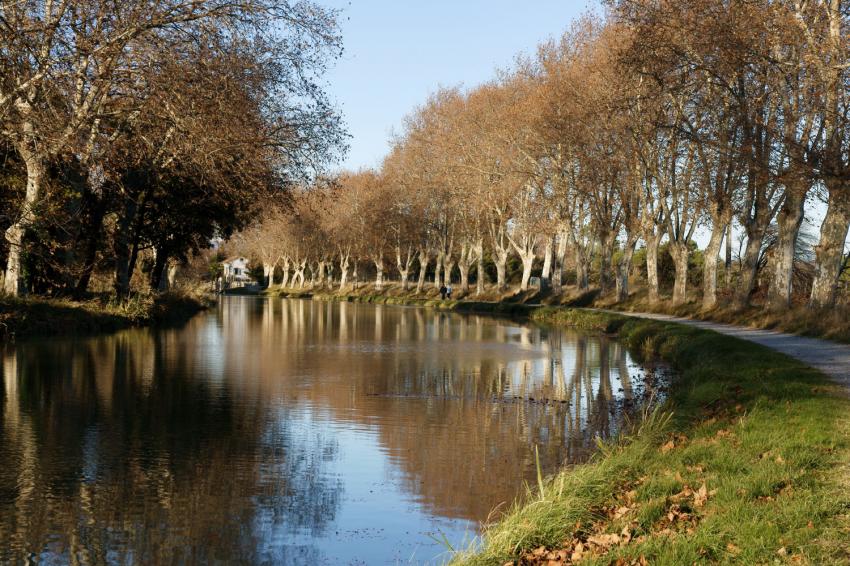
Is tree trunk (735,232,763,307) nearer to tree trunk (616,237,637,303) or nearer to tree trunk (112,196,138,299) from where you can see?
tree trunk (616,237,637,303)

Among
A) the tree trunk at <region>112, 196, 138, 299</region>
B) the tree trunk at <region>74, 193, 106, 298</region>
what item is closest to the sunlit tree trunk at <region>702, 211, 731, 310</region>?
the tree trunk at <region>112, 196, 138, 299</region>

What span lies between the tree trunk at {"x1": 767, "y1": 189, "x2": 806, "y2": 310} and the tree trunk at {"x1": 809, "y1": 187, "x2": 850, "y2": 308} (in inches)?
85.0

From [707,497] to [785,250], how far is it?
82.6 ft

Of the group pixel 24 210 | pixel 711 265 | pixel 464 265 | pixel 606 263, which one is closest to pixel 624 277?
pixel 606 263

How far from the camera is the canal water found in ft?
29.1

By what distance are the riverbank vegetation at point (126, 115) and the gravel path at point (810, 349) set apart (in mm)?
Result: 13471

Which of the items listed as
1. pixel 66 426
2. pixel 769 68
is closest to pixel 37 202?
pixel 66 426

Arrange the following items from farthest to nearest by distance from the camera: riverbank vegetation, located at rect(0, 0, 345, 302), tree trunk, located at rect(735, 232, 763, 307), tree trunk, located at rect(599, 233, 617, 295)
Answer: tree trunk, located at rect(599, 233, 617, 295)
tree trunk, located at rect(735, 232, 763, 307)
riverbank vegetation, located at rect(0, 0, 345, 302)

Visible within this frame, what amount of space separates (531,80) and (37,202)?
33.9m

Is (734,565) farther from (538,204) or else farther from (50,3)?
(538,204)

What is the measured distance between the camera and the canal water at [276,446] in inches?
350

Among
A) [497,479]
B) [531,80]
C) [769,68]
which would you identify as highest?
[531,80]

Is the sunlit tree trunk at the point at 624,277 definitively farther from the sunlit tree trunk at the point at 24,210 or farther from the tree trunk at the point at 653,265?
the sunlit tree trunk at the point at 24,210

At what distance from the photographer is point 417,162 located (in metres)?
73.9
